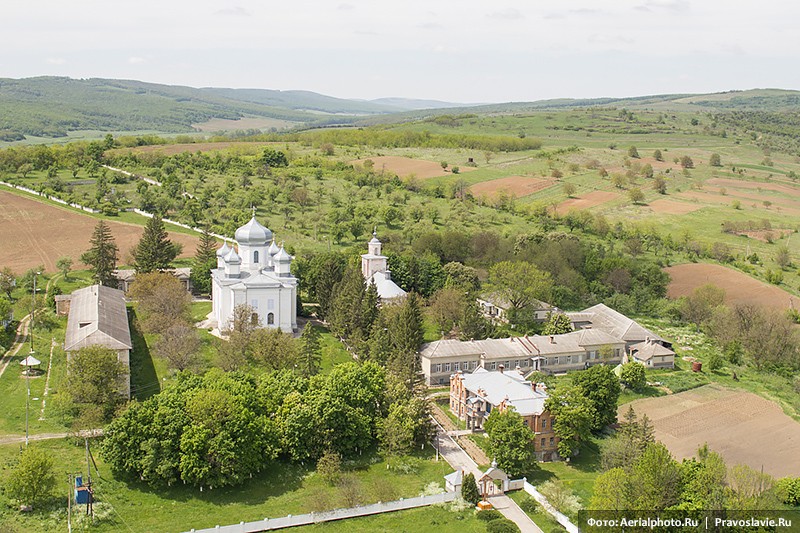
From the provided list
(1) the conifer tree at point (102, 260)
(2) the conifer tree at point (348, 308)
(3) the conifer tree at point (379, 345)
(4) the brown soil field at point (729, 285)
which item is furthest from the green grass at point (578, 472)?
(1) the conifer tree at point (102, 260)


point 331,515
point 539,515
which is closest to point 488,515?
point 539,515

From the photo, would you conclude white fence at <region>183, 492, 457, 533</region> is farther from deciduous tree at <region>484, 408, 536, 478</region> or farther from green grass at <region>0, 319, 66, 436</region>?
green grass at <region>0, 319, 66, 436</region>

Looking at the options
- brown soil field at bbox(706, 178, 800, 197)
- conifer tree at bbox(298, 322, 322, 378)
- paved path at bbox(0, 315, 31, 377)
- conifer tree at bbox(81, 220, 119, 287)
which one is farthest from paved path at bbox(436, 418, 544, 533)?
brown soil field at bbox(706, 178, 800, 197)

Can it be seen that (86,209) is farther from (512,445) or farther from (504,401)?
(512,445)

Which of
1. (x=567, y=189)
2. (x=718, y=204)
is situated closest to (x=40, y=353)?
(x=567, y=189)

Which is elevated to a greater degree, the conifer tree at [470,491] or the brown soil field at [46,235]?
the brown soil field at [46,235]

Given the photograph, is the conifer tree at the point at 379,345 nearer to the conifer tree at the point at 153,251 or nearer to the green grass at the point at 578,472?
the green grass at the point at 578,472
